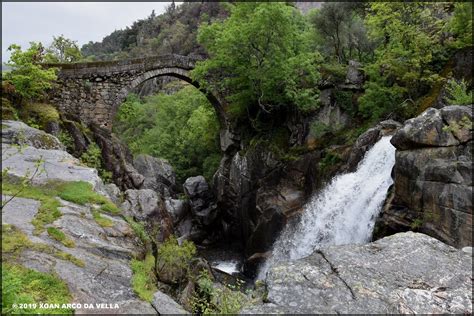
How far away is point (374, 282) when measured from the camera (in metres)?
4.11

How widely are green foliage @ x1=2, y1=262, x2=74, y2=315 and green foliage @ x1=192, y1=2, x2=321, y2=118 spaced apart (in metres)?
13.7

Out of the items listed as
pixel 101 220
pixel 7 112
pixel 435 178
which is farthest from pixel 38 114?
pixel 435 178

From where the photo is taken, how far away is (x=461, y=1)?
46.3 ft

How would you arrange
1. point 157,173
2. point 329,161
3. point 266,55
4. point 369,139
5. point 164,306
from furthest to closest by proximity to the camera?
point 157,173, point 266,55, point 329,161, point 369,139, point 164,306

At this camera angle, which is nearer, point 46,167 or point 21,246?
point 21,246

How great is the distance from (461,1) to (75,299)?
15.9 m

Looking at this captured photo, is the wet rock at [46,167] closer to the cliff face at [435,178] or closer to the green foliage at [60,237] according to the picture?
the green foliage at [60,237]

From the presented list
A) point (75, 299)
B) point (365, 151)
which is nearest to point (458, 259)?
point (75, 299)

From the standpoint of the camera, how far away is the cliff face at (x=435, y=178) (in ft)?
28.8

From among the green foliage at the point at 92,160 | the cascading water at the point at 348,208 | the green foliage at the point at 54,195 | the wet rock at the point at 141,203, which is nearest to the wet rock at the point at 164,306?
the green foliage at the point at 54,195

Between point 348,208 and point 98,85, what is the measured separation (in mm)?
12251

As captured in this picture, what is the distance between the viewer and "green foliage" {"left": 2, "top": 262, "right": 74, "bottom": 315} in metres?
3.43

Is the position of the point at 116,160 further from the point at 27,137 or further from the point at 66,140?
the point at 27,137

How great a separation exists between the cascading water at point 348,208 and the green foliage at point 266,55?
16.0 ft
